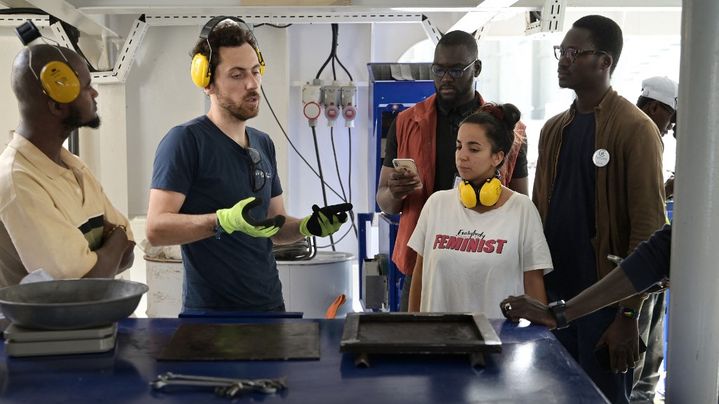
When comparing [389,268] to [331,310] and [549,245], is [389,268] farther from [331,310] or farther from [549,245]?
[549,245]

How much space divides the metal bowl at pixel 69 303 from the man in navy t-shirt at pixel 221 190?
382 millimetres

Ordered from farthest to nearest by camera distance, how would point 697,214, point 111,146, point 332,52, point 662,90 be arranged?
point 332,52
point 111,146
point 662,90
point 697,214

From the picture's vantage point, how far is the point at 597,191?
7.11ft

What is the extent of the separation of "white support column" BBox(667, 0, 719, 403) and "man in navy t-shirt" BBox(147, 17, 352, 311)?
0.96 meters

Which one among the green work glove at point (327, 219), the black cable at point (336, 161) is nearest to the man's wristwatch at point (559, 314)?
the green work glove at point (327, 219)

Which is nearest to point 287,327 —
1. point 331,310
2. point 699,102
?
point 699,102

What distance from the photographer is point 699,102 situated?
122 cm

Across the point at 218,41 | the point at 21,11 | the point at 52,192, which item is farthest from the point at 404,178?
the point at 21,11

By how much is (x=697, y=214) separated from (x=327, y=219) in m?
1.05

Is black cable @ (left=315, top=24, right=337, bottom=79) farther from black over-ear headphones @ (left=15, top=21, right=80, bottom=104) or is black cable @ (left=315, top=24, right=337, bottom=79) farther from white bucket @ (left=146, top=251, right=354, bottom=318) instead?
black over-ear headphones @ (left=15, top=21, right=80, bottom=104)

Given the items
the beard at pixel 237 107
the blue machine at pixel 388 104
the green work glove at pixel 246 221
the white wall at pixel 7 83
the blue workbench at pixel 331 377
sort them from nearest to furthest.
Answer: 1. the blue workbench at pixel 331 377
2. the green work glove at pixel 246 221
3. the beard at pixel 237 107
4. the blue machine at pixel 388 104
5. the white wall at pixel 7 83

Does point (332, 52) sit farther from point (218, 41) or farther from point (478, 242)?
point (478, 242)

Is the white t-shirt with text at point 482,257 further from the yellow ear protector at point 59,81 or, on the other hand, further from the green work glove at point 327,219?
the yellow ear protector at point 59,81

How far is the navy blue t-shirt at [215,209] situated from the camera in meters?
1.99
